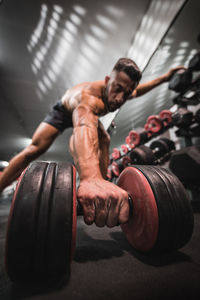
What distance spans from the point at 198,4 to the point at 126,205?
170 cm

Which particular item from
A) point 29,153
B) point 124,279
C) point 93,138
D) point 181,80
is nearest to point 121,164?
point 181,80

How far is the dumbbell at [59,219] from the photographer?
1.07 ft

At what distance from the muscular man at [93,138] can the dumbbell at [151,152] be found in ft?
2.13

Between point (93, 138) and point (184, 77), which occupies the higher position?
point (184, 77)

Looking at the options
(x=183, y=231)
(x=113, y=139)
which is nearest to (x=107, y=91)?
(x=183, y=231)

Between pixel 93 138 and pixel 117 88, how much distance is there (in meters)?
0.42

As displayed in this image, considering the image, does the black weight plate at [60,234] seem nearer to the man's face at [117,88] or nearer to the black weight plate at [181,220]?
the black weight plate at [181,220]

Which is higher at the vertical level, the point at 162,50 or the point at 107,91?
the point at 162,50

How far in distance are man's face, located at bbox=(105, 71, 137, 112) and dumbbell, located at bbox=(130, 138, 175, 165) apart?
0.95 metres

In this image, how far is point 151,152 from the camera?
1.76 meters

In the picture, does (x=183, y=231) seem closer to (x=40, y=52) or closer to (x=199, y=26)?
(x=199, y=26)

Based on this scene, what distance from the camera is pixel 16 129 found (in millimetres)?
3674

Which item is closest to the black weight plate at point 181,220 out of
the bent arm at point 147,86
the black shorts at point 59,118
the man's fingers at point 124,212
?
the man's fingers at point 124,212

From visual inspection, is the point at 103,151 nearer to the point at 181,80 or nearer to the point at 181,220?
the point at 181,220
